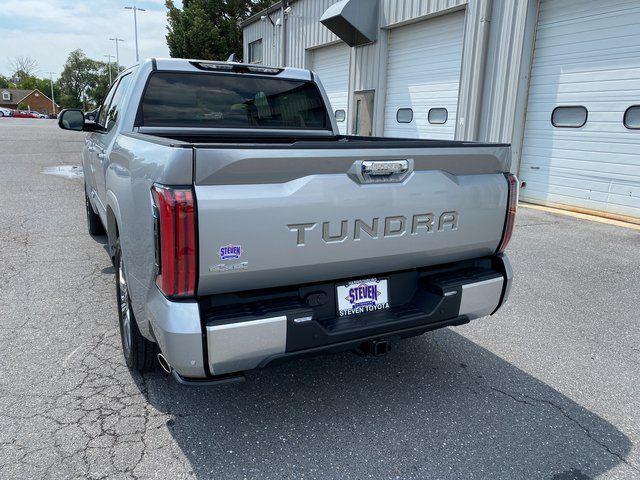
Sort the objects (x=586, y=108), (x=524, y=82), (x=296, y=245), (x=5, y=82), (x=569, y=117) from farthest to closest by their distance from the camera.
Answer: (x=5, y=82)
(x=524, y=82)
(x=569, y=117)
(x=586, y=108)
(x=296, y=245)

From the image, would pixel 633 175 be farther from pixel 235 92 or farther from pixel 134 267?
pixel 134 267

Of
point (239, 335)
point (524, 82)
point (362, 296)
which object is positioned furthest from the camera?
point (524, 82)

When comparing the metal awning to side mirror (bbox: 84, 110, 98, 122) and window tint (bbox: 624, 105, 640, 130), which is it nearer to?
window tint (bbox: 624, 105, 640, 130)

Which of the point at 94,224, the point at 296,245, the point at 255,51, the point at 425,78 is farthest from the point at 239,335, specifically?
the point at 255,51

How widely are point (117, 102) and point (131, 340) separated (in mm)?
2497

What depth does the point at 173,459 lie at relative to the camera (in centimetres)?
245

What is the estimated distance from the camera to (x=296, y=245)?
2.34 metres

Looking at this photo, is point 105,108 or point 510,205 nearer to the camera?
point 510,205

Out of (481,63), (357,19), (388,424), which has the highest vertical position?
(357,19)

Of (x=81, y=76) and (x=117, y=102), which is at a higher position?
(x=81, y=76)

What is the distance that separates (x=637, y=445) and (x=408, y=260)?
1.59 m

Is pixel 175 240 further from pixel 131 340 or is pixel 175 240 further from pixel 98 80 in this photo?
pixel 98 80

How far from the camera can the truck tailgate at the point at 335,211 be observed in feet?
7.07

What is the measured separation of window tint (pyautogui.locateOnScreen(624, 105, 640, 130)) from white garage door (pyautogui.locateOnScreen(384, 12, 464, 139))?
162 inches
